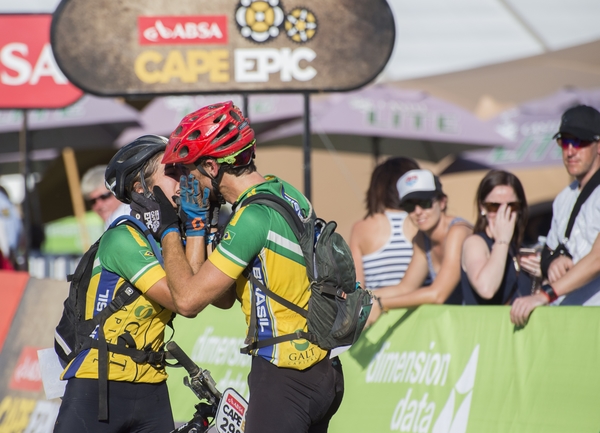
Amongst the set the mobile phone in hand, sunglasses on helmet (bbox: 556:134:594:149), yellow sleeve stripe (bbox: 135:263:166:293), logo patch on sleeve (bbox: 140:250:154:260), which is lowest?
the mobile phone in hand

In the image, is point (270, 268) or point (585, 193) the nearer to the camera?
point (270, 268)

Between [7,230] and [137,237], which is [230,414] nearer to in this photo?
[137,237]

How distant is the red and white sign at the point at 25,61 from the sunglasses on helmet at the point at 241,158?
6.07 metres

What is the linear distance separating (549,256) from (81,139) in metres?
10.2

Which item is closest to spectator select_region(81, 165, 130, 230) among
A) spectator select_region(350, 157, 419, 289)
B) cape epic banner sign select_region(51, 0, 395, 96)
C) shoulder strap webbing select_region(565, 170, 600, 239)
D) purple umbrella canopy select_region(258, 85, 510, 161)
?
cape epic banner sign select_region(51, 0, 395, 96)

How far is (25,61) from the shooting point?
9.09 meters

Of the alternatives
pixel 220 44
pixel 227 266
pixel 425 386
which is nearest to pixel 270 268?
pixel 227 266

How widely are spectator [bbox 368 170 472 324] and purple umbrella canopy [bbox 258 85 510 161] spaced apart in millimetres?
6214

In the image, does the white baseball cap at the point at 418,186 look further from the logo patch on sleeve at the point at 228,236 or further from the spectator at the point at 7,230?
the spectator at the point at 7,230

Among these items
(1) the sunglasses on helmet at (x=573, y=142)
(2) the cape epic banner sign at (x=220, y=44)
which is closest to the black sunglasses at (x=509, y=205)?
(1) the sunglasses on helmet at (x=573, y=142)

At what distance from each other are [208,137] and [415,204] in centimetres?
284

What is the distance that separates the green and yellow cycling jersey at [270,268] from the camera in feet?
11.0

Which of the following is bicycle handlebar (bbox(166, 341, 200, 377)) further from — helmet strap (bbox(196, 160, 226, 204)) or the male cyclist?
helmet strap (bbox(196, 160, 226, 204))

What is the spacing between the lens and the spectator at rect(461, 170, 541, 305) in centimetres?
557
